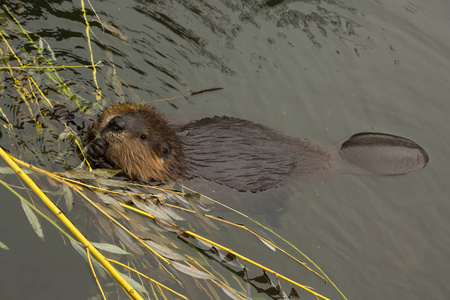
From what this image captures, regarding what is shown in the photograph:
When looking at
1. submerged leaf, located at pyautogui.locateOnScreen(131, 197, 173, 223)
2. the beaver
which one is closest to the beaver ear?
the beaver

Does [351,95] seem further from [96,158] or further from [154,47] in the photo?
[96,158]

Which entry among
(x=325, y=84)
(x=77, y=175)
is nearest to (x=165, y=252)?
(x=77, y=175)

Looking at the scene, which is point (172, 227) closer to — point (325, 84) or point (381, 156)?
point (381, 156)

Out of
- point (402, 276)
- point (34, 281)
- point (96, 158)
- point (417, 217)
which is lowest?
point (34, 281)

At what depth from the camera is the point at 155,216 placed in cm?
295

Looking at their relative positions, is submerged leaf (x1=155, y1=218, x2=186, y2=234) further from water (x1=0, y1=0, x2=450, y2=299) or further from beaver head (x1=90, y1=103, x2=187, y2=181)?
water (x1=0, y1=0, x2=450, y2=299)

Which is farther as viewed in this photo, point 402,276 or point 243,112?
point 243,112

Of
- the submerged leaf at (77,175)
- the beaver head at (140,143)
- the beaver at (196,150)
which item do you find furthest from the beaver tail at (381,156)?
the submerged leaf at (77,175)

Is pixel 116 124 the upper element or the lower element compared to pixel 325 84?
lower

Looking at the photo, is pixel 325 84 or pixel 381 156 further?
pixel 325 84

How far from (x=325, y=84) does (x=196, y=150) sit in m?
1.92

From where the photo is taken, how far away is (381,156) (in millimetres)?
4391

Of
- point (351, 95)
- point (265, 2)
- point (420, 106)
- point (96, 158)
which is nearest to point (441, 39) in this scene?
point (420, 106)

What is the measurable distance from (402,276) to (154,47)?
3.09m
